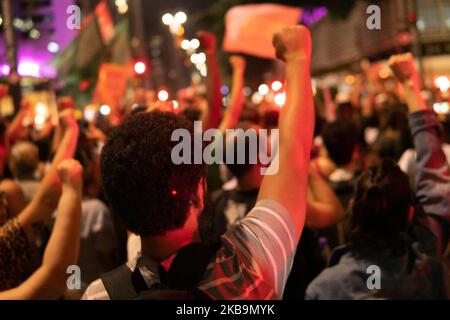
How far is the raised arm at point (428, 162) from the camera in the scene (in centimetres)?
292

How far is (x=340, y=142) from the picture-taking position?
5.16 metres

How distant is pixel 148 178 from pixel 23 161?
4.08 meters

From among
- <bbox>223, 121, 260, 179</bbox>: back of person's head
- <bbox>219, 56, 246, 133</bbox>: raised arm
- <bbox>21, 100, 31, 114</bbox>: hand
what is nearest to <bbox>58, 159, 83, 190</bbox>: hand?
<bbox>223, 121, 260, 179</bbox>: back of person's head

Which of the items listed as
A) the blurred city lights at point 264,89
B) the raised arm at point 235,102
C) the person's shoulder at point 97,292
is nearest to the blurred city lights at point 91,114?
the raised arm at point 235,102

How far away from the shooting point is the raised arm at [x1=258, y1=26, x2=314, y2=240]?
1.75 meters

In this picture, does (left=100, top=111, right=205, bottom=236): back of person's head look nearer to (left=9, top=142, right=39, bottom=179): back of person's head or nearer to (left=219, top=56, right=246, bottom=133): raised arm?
(left=219, top=56, right=246, bottom=133): raised arm

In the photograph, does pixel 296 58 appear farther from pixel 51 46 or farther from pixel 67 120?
pixel 51 46

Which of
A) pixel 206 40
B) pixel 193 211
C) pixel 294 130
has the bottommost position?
pixel 193 211

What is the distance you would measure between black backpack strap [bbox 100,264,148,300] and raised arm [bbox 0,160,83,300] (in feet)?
1.93

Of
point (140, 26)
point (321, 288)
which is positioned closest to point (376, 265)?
point (321, 288)

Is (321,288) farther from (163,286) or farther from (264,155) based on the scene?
(163,286)

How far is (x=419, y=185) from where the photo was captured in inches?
118

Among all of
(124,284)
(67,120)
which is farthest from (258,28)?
(124,284)

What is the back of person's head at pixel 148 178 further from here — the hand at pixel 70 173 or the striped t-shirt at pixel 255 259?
the hand at pixel 70 173
